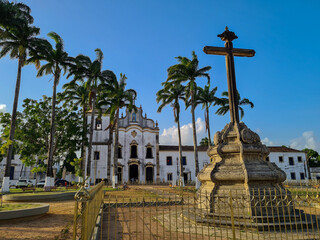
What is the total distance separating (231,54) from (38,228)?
8.18 metres

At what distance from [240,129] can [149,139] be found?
2717cm

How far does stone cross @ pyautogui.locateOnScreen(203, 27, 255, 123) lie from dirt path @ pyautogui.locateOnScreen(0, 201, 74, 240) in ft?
19.7

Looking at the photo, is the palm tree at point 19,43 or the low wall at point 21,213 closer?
the low wall at point 21,213

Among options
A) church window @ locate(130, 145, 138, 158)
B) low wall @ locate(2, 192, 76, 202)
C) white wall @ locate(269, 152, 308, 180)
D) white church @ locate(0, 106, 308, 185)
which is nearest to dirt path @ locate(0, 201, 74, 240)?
low wall @ locate(2, 192, 76, 202)

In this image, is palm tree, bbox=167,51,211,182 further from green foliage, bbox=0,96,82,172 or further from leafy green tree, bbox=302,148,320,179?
leafy green tree, bbox=302,148,320,179

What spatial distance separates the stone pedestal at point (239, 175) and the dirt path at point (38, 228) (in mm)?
3727

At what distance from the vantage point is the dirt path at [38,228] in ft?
18.0

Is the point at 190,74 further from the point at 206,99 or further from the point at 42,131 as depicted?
the point at 42,131

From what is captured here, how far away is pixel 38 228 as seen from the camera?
6.31 metres

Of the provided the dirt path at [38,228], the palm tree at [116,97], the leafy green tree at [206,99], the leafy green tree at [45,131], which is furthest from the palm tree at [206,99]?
the dirt path at [38,228]

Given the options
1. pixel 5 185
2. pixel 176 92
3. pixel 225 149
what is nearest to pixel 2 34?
pixel 5 185

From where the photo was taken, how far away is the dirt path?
5476 mm

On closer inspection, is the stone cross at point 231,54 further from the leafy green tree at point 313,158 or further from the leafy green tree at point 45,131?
the leafy green tree at point 313,158

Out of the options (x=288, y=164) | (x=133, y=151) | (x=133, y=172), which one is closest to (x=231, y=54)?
(x=133, y=151)
